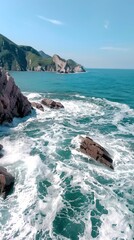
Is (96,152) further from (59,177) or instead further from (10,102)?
(10,102)

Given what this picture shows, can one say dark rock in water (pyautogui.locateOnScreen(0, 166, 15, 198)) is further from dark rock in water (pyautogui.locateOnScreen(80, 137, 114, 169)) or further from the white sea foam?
dark rock in water (pyautogui.locateOnScreen(80, 137, 114, 169))

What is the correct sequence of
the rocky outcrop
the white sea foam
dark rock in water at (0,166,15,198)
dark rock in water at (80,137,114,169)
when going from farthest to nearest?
1. the rocky outcrop
2. dark rock in water at (80,137,114,169)
3. dark rock in water at (0,166,15,198)
4. the white sea foam

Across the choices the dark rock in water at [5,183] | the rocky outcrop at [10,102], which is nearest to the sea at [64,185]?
the dark rock in water at [5,183]

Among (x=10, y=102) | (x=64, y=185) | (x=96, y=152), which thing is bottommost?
(x=64, y=185)

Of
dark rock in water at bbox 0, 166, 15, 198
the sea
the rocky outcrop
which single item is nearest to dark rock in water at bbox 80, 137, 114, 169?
the sea

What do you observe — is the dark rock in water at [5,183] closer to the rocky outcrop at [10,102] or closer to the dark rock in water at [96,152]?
the dark rock in water at [96,152]

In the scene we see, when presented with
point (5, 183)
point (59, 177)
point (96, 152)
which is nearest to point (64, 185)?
point (59, 177)

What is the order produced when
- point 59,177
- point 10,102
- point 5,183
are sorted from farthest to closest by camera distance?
1. point 10,102
2. point 59,177
3. point 5,183
